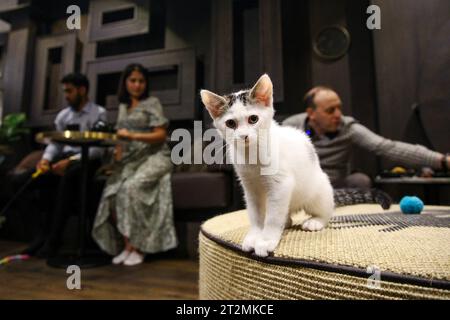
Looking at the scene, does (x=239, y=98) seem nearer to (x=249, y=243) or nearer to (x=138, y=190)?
(x=249, y=243)

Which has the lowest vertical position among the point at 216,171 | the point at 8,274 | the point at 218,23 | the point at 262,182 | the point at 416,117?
the point at 8,274

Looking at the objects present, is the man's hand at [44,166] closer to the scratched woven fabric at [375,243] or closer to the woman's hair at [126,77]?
the woman's hair at [126,77]

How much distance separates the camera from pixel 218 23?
222cm

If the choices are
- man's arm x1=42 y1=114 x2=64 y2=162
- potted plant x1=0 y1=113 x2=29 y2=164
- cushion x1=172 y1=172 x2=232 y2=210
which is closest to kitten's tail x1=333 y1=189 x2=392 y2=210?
cushion x1=172 y1=172 x2=232 y2=210

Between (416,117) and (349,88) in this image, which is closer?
(416,117)

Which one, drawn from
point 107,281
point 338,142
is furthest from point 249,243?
point 338,142

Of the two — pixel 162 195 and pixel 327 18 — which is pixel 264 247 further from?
pixel 327 18

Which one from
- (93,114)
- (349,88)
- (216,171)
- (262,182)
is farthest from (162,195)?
(349,88)

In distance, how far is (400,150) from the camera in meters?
1.45

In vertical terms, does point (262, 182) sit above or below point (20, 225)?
above

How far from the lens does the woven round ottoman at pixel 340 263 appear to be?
0.36 metres

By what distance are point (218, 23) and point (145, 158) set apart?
1.25 m

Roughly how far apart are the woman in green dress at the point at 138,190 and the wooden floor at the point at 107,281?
0.48 feet

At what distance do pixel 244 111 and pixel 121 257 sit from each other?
58.1 inches
